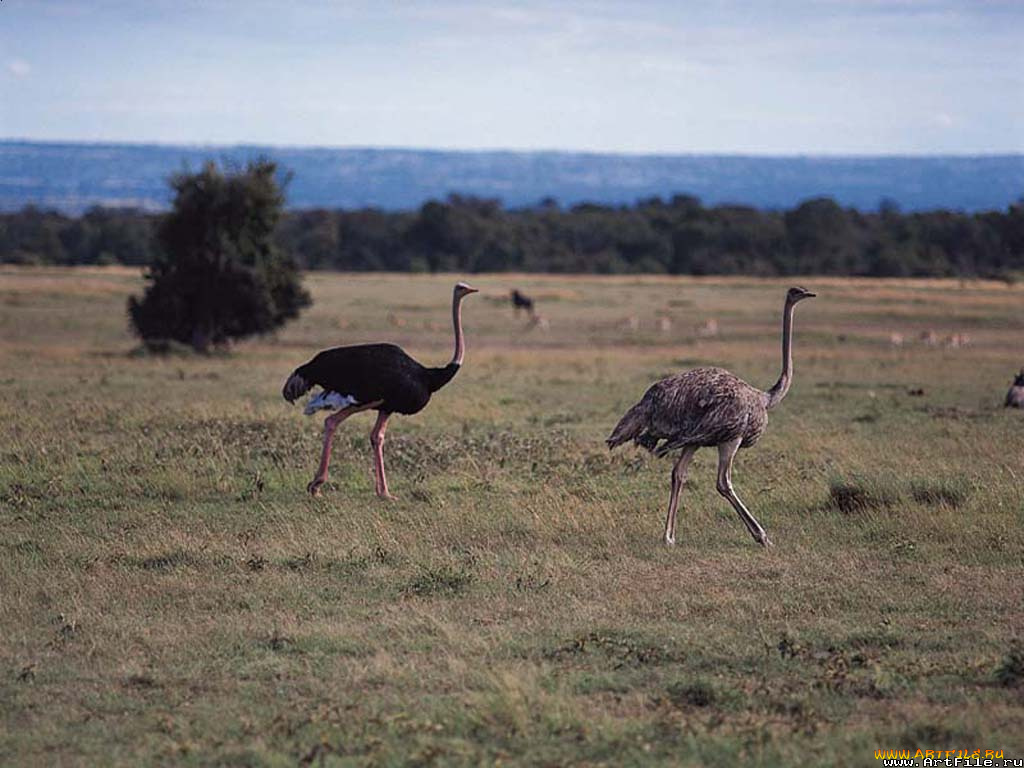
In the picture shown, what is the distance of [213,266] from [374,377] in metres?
16.7

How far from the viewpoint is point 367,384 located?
11.8 meters

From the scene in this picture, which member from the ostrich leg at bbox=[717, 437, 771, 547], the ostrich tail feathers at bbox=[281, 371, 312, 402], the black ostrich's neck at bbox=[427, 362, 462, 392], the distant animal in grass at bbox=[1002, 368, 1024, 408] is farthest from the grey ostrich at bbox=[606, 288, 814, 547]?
the distant animal in grass at bbox=[1002, 368, 1024, 408]

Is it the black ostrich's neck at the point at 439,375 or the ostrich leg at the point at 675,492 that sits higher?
the black ostrich's neck at the point at 439,375

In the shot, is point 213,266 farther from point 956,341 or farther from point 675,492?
point 675,492

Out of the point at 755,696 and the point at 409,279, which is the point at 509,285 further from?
the point at 755,696

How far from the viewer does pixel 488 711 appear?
20.2 feet

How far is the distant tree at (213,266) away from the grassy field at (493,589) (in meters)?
9.27

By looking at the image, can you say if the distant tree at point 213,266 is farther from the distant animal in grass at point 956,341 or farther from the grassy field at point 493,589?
the distant animal in grass at point 956,341

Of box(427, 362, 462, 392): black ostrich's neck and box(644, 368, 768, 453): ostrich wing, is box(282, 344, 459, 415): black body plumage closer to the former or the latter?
box(427, 362, 462, 392): black ostrich's neck

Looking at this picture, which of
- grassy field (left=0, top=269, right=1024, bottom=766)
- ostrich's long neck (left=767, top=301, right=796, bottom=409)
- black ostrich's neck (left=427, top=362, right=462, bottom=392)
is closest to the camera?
grassy field (left=0, top=269, right=1024, bottom=766)

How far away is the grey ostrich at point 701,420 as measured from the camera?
986 cm

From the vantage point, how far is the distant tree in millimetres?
27672

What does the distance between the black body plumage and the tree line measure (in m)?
56.8

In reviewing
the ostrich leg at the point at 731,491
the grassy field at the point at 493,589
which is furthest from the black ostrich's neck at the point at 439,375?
the ostrich leg at the point at 731,491
